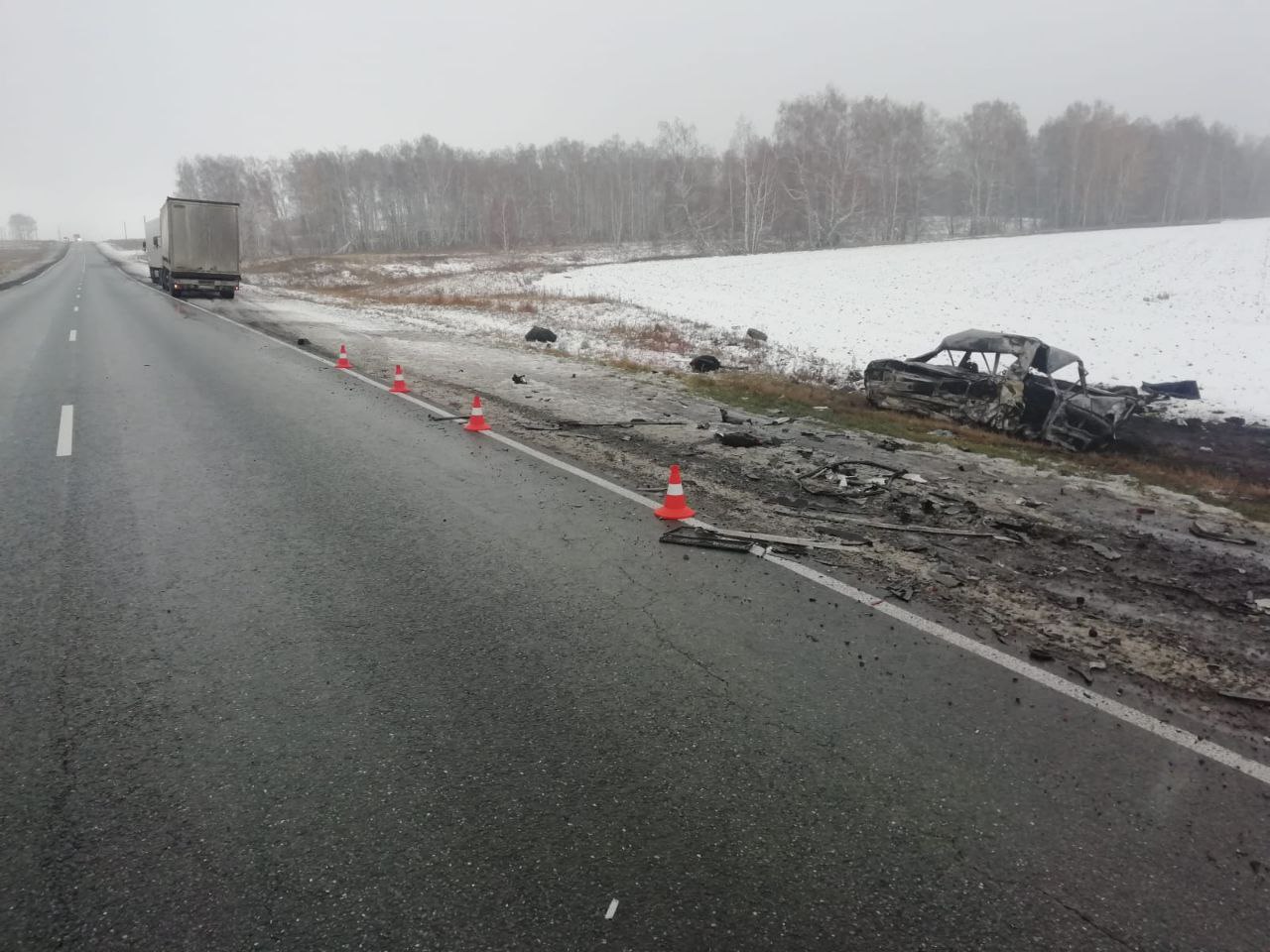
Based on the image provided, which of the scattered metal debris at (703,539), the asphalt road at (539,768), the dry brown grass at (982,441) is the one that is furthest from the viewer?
the dry brown grass at (982,441)

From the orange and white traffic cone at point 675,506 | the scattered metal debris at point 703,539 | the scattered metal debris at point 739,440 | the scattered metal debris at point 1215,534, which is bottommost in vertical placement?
the scattered metal debris at point 703,539

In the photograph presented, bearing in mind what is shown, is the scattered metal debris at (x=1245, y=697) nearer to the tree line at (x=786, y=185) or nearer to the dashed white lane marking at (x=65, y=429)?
the dashed white lane marking at (x=65, y=429)

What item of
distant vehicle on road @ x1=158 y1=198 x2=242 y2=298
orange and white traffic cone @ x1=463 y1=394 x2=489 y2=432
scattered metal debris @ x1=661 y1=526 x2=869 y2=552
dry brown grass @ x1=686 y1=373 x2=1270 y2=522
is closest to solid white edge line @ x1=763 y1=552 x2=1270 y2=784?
scattered metal debris @ x1=661 y1=526 x2=869 y2=552

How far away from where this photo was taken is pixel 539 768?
9.88 feet

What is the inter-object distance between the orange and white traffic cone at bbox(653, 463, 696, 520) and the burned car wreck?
679 centimetres

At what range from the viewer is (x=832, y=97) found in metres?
79.2

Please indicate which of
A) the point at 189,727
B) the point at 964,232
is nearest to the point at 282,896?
the point at 189,727

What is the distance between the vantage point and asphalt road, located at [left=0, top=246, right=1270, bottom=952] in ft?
7.72

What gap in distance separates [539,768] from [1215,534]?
656 cm

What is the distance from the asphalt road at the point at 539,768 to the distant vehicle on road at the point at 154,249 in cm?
3472

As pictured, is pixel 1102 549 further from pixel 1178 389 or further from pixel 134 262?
pixel 134 262

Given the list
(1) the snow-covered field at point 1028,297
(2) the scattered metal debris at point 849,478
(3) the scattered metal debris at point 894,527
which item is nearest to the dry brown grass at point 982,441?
(2) the scattered metal debris at point 849,478

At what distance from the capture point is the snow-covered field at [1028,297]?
18906 mm

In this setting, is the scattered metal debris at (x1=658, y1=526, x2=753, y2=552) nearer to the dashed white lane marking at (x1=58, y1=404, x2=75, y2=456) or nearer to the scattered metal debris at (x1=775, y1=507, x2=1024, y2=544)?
the scattered metal debris at (x1=775, y1=507, x2=1024, y2=544)
